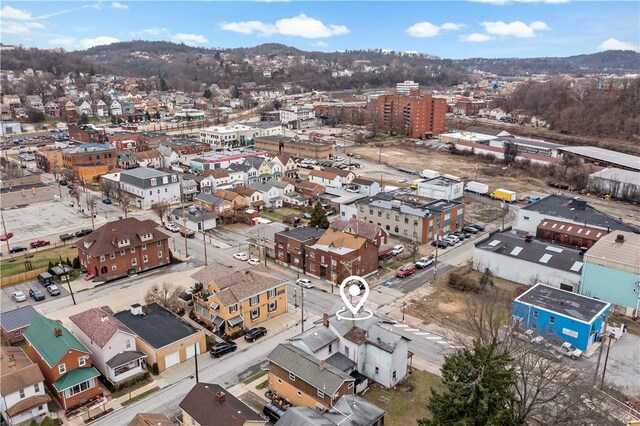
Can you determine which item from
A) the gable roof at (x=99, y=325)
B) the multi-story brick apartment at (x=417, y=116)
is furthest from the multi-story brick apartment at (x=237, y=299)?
the multi-story brick apartment at (x=417, y=116)

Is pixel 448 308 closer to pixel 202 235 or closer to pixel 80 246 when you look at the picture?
pixel 202 235

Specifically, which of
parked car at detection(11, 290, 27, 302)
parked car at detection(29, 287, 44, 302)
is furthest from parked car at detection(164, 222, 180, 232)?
parked car at detection(11, 290, 27, 302)

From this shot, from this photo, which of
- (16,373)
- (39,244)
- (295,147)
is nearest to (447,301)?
(16,373)

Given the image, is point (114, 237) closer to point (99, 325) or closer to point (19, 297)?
point (19, 297)

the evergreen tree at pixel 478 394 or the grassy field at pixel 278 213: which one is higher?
the evergreen tree at pixel 478 394

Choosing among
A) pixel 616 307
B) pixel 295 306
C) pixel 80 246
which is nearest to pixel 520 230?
pixel 616 307

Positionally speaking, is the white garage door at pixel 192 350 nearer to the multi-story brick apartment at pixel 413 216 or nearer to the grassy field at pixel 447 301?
the grassy field at pixel 447 301
